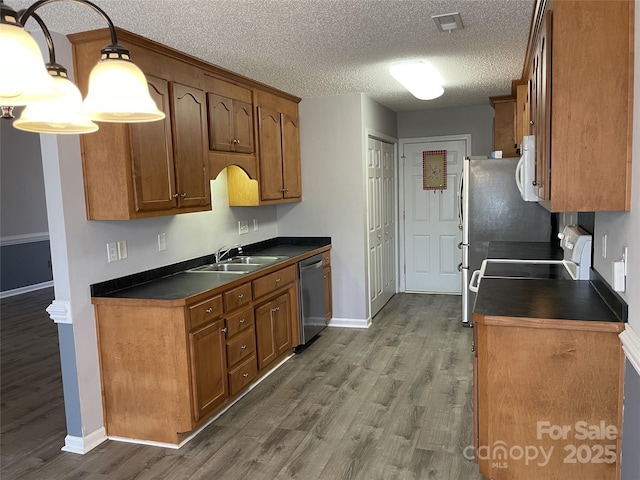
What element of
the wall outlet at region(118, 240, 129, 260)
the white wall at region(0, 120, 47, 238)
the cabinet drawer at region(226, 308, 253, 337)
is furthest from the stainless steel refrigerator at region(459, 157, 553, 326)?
the white wall at region(0, 120, 47, 238)

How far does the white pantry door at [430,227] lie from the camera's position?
6.45 m

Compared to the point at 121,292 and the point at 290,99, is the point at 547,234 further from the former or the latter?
the point at 121,292

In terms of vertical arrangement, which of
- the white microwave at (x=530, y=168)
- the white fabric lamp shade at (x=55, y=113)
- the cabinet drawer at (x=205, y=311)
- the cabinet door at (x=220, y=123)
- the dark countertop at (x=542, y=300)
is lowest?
the cabinet drawer at (x=205, y=311)

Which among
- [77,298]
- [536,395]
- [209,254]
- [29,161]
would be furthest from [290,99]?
[29,161]

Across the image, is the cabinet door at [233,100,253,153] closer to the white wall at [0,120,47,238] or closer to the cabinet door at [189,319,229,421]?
the cabinet door at [189,319,229,421]

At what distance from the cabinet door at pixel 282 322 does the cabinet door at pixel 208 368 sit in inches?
31.6

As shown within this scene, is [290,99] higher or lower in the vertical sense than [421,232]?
higher

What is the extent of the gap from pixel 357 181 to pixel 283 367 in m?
1.95

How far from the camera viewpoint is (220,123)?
375cm

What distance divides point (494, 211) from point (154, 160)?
3.09 meters

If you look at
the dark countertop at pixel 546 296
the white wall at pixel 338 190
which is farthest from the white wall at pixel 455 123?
the dark countertop at pixel 546 296

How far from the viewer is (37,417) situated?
3391mm

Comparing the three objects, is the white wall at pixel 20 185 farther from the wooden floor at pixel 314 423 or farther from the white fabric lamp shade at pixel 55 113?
the white fabric lamp shade at pixel 55 113

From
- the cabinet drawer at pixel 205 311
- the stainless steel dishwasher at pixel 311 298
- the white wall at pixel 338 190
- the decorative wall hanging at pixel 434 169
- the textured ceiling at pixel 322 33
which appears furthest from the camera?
the decorative wall hanging at pixel 434 169
